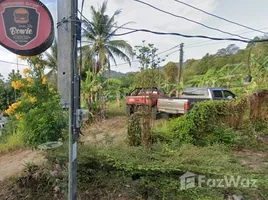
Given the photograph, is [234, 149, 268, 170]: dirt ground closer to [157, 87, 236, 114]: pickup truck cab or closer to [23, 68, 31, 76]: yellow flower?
[157, 87, 236, 114]: pickup truck cab

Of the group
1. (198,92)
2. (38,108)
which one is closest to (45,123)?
(38,108)

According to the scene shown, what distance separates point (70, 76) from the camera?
91.8 inches

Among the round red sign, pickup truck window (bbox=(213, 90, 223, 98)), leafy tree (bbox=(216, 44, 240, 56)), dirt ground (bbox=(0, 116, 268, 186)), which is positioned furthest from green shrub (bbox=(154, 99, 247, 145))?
leafy tree (bbox=(216, 44, 240, 56))

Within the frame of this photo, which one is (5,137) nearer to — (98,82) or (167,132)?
(98,82)

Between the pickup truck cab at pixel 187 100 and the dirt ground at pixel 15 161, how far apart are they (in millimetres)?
4554

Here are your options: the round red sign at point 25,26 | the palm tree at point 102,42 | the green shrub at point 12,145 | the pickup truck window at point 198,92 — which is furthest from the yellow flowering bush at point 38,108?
the palm tree at point 102,42

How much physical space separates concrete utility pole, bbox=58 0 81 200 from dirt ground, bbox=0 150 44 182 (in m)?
1.84

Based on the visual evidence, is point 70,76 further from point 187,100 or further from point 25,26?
point 187,100

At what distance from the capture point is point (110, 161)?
301cm

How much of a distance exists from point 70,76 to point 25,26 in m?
1.00

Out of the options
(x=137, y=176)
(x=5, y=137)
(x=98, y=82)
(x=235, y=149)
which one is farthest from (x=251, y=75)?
(x=5, y=137)

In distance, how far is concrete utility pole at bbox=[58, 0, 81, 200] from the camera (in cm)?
232

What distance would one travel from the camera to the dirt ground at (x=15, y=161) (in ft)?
13.4

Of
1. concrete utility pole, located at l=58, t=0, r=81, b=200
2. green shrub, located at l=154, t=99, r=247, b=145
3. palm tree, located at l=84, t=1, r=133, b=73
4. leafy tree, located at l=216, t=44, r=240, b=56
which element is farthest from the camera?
leafy tree, located at l=216, t=44, r=240, b=56
